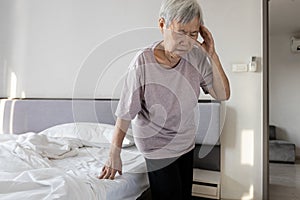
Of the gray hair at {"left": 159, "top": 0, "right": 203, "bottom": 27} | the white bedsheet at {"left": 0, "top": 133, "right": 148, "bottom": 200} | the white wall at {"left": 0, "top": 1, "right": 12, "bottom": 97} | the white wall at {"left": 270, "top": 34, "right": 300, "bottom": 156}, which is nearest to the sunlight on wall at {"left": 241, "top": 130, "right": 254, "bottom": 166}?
the white bedsheet at {"left": 0, "top": 133, "right": 148, "bottom": 200}

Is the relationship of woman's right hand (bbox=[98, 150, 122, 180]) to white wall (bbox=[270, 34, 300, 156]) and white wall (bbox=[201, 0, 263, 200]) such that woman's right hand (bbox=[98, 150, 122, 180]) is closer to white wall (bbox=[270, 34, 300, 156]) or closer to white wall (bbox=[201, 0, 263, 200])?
white wall (bbox=[201, 0, 263, 200])

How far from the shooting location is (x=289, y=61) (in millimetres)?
4195

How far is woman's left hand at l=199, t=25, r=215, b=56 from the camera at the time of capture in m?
1.20

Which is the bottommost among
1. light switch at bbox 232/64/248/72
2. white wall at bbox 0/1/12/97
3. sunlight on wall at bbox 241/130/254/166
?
sunlight on wall at bbox 241/130/254/166

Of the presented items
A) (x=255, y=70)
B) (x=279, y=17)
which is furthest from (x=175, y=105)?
(x=279, y=17)

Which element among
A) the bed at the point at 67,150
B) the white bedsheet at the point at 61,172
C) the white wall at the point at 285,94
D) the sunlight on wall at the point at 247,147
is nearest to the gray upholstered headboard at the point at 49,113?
the bed at the point at 67,150

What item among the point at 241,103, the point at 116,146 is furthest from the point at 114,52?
the point at 116,146

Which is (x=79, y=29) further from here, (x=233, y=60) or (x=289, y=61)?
(x=289, y=61)

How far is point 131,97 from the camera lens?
1.14 meters

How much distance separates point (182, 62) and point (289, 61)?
142 inches

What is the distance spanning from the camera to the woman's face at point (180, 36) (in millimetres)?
1104

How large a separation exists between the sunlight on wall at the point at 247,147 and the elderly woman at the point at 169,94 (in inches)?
51.8

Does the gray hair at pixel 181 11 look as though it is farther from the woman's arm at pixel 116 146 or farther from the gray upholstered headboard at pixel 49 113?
the gray upholstered headboard at pixel 49 113

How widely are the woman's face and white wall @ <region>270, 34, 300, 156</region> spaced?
3.49 meters
